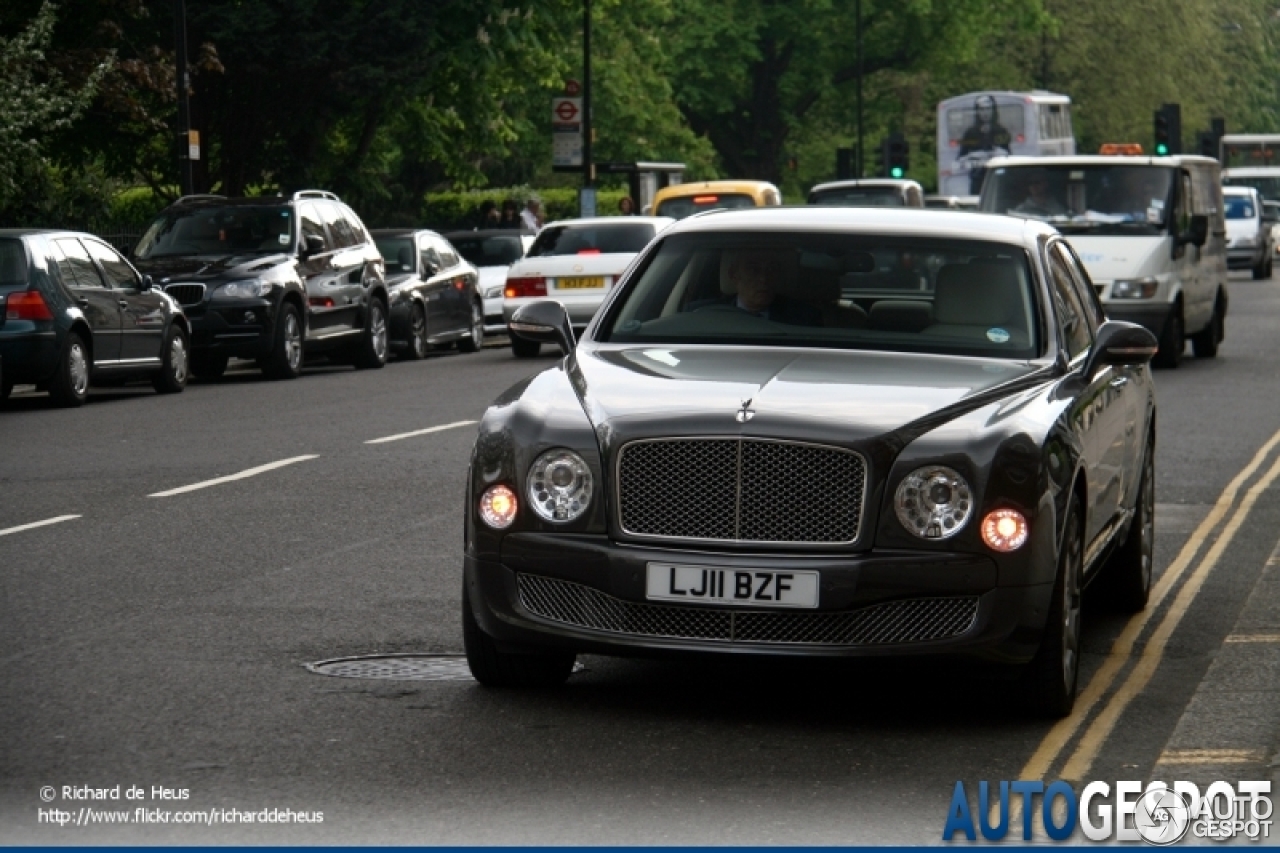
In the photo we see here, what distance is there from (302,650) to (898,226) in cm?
257

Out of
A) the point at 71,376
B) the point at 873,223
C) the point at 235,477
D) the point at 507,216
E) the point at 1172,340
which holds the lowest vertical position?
the point at 507,216

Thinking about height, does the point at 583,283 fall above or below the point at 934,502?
below

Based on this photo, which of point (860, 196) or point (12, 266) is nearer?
point (12, 266)

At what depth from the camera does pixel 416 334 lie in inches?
1223

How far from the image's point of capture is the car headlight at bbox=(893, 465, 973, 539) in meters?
7.57

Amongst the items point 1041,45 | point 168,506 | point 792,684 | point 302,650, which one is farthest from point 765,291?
point 1041,45

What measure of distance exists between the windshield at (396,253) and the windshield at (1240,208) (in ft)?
102

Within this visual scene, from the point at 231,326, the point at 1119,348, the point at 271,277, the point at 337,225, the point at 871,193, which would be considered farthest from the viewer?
the point at 871,193

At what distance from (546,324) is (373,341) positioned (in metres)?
19.8

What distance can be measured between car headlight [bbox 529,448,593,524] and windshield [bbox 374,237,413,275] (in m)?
23.9

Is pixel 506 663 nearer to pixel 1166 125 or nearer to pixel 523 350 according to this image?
pixel 523 350

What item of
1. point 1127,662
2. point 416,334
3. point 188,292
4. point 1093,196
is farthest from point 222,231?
point 1127,662

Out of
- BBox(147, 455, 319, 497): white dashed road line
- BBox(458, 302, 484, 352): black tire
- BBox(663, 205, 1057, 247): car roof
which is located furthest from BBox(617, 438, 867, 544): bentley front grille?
BBox(458, 302, 484, 352): black tire

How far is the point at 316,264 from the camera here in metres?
27.5
